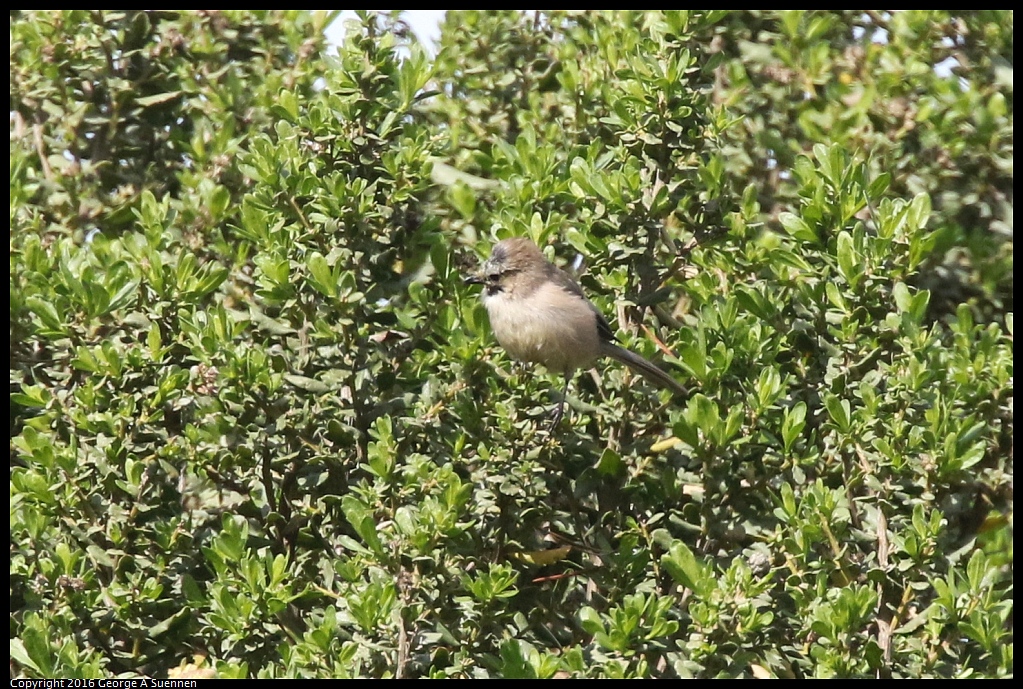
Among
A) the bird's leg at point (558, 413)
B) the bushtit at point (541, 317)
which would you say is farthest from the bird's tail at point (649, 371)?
the bird's leg at point (558, 413)

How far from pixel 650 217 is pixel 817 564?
1659 mm

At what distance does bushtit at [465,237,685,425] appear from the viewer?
5422mm

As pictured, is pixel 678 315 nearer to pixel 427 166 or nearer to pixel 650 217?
pixel 650 217

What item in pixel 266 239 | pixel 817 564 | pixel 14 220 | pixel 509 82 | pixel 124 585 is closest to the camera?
pixel 817 564

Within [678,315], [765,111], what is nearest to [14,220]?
[678,315]

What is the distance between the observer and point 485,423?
5.03m

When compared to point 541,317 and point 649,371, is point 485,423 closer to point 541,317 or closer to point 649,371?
→ point 649,371

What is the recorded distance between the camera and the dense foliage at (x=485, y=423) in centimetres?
434

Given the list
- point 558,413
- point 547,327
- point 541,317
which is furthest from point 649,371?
point 541,317

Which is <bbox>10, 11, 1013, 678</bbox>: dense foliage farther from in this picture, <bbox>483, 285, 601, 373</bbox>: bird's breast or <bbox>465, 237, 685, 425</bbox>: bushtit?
<bbox>483, 285, 601, 373</bbox>: bird's breast

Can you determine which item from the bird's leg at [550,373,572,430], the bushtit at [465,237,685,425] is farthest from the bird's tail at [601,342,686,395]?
the bird's leg at [550,373,572,430]

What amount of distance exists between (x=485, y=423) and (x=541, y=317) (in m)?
1.00

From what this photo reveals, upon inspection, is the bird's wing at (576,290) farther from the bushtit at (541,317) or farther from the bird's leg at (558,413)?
the bird's leg at (558,413)

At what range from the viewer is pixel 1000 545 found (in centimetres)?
437
